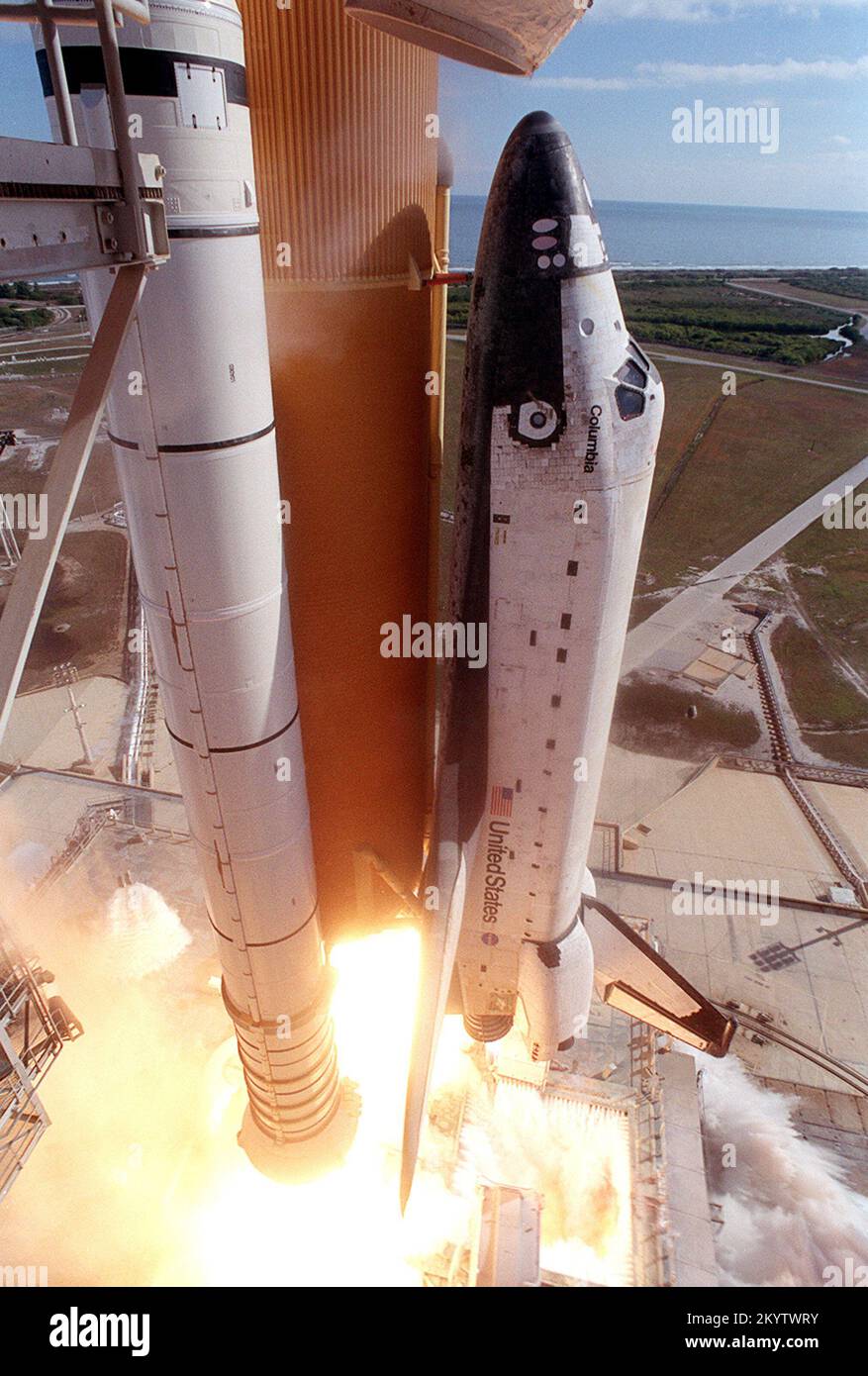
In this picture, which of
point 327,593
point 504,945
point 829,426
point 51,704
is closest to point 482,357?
point 327,593

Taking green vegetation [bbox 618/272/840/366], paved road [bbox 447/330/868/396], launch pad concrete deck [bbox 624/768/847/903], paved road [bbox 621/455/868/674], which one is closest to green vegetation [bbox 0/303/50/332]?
paved road [bbox 447/330/868/396]

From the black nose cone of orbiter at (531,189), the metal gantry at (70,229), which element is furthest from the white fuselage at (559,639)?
the metal gantry at (70,229)

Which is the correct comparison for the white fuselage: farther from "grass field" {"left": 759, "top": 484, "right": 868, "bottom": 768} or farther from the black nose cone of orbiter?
"grass field" {"left": 759, "top": 484, "right": 868, "bottom": 768}

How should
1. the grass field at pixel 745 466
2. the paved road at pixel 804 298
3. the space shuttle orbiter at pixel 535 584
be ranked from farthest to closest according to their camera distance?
1. the paved road at pixel 804 298
2. the grass field at pixel 745 466
3. the space shuttle orbiter at pixel 535 584

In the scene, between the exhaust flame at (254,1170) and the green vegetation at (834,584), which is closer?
the exhaust flame at (254,1170)

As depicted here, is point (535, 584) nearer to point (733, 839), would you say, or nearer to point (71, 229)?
point (71, 229)

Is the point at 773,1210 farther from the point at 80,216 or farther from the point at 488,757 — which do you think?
the point at 80,216

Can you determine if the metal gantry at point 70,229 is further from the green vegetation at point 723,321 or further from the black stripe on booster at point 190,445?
the green vegetation at point 723,321
